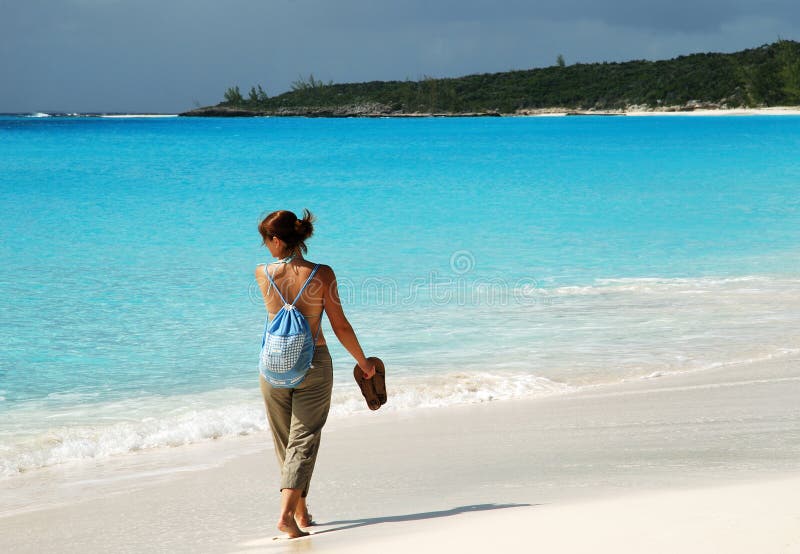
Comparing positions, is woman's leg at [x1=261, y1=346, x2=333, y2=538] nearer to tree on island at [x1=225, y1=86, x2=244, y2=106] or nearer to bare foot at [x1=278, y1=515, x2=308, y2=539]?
bare foot at [x1=278, y1=515, x2=308, y2=539]

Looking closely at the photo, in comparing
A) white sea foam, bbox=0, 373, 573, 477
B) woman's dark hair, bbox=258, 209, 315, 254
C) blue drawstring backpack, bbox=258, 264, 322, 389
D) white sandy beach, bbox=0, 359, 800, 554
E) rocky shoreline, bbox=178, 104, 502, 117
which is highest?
woman's dark hair, bbox=258, 209, 315, 254

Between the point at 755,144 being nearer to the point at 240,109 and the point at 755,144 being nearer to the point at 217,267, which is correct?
the point at 217,267

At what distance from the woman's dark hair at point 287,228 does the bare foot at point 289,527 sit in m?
0.99

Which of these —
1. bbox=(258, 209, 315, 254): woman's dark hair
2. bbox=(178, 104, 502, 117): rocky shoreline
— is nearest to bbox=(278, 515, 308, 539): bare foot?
bbox=(258, 209, 315, 254): woman's dark hair

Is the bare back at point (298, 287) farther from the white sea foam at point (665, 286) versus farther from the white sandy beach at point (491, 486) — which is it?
the white sea foam at point (665, 286)

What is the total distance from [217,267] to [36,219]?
375 inches

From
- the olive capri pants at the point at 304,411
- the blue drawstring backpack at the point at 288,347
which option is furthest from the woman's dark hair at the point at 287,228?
the olive capri pants at the point at 304,411

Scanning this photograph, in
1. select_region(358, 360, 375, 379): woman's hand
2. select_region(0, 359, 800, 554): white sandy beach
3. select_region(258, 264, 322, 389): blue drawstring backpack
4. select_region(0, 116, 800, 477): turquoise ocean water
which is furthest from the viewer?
select_region(0, 116, 800, 477): turquoise ocean water

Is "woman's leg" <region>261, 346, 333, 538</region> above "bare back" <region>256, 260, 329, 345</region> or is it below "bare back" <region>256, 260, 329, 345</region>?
below

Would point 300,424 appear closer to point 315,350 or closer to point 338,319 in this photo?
point 315,350

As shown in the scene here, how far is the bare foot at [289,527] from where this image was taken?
11.3ft

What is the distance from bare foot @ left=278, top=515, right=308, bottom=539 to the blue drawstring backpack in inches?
19.4

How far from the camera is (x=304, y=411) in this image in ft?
11.4

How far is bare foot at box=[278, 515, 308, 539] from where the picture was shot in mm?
3449
